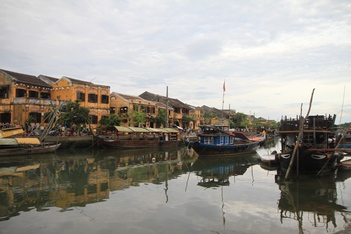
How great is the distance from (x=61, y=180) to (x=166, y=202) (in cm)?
680

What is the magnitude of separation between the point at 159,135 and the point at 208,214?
2832 cm

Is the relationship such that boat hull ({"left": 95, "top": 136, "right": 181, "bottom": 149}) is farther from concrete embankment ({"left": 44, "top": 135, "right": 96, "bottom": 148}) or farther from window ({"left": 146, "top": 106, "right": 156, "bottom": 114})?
window ({"left": 146, "top": 106, "right": 156, "bottom": 114})

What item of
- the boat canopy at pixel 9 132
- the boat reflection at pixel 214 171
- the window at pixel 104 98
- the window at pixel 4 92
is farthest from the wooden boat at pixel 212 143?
the window at pixel 4 92

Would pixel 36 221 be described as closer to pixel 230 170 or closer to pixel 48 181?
pixel 48 181

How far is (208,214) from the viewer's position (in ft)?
31.0

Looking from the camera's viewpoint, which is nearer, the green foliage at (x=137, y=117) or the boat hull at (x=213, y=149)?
the boat hull at (x=213, y=149)

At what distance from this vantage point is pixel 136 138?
33.3 meters

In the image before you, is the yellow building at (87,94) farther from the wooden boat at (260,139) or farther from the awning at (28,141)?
the wooden boat at (260,139)

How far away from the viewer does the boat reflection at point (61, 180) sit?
10.6 m

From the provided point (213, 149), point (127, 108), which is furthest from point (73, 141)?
point (213, 149)

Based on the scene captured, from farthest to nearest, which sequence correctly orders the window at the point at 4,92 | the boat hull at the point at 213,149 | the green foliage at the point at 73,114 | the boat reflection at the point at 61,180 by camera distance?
the window at the point at 4,92
the green foliage at the point at 73,114
the boat hull at the point at 213,149
the boat reflection at the point at 61,180

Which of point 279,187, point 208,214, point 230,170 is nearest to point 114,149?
point 230,170

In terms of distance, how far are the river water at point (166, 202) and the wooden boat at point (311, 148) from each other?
2.84ft

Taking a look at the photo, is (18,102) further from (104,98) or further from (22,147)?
(104,98)
